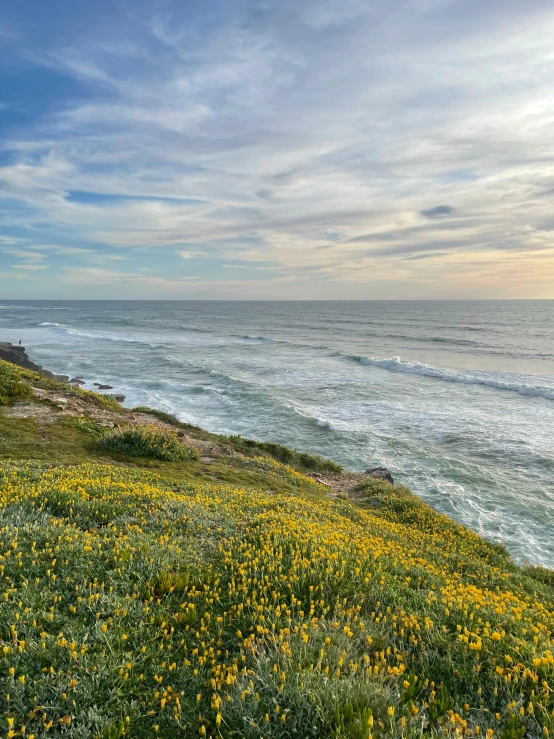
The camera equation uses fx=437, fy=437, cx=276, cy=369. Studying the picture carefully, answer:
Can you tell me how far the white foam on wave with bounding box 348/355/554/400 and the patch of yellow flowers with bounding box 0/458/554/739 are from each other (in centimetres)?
4183

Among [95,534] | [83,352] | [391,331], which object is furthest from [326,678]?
[391,331]

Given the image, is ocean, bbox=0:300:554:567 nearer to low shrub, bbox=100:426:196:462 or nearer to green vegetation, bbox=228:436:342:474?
green vegetation, bbox=228:436:342:474

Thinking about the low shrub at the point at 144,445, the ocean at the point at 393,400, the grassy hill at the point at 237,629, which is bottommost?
the ocean at the point at 393,400

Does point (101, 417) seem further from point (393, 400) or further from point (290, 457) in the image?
point (393, 400)

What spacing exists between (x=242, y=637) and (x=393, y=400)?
36.9m

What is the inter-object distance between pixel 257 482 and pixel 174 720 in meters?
11.9

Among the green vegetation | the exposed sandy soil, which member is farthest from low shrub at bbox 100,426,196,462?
the green vegetation

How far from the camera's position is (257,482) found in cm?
1557

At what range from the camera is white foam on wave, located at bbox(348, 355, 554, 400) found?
4306 cm

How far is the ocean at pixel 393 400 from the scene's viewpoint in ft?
71.1

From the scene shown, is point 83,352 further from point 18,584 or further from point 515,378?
point 18,584

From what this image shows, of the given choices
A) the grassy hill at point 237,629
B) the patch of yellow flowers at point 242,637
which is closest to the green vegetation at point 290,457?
the grassy hill at point 237,629

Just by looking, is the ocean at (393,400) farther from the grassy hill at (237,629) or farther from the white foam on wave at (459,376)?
the grassy hill at (237,629)

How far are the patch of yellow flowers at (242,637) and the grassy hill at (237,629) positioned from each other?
21 mm
